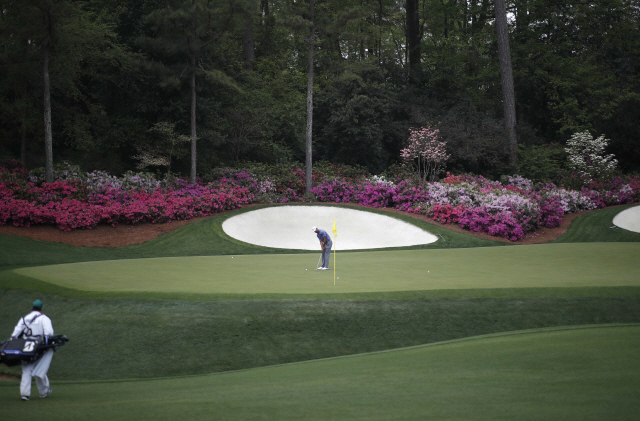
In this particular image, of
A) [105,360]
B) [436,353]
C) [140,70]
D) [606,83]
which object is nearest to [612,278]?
[436,353]

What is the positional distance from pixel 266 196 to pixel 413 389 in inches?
755

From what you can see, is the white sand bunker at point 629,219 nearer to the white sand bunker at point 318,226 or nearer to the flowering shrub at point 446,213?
the flowering shrub at point 446,213

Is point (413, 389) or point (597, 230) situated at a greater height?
point (413, 389)

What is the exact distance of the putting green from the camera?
946 centimetres

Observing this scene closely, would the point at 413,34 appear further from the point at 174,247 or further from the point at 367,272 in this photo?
the point at 367,272

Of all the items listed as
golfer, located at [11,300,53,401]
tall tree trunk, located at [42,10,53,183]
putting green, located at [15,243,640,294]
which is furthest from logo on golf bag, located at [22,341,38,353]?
tall tree trunk, located at [42,10,53,183]

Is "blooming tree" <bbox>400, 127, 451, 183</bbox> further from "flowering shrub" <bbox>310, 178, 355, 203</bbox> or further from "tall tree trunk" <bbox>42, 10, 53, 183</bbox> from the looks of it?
"tall tree trunk" <bbox>42, 10, 53, 183</bbox>

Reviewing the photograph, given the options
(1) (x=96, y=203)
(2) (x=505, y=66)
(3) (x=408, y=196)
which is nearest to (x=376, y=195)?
(3) (x=408, y=196)

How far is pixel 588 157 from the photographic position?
2992 centimetres

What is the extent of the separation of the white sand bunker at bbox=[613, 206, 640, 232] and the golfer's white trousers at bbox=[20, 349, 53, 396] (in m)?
20.7

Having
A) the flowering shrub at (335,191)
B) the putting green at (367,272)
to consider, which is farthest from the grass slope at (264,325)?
the flowering shrub at (335,191)

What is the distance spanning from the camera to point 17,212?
58.3 feet

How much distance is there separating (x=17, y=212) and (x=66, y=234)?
160 cm

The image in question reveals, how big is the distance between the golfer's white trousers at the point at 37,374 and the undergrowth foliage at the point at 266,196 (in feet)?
44.5
